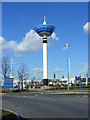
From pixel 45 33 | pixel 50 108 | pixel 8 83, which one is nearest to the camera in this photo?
pixel 50 108

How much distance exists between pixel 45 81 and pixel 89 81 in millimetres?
13478

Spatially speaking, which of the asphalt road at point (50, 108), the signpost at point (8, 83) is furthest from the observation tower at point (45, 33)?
the asphalt road at point (50, 108)

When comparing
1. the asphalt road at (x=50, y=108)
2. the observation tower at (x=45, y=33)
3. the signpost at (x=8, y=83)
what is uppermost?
the observation tower at (x=45, y=33)

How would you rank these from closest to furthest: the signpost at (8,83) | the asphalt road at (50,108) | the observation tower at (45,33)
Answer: the asphalt road at (50,108) → the signpost at (8,83) → the observation tower at (45,33)

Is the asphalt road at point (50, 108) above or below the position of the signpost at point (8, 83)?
below

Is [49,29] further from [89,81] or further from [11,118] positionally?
[11,118]

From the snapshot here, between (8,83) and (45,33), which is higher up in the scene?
(45,33)

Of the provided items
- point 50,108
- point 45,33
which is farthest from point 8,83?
point 45,33

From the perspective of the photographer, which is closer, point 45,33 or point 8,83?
point 8,83

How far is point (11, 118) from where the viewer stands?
34.3 feet

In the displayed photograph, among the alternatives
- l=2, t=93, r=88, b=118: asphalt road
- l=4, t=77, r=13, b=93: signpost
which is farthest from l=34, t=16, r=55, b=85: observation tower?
l=2, t=93, r=88, b=118: asphalt road

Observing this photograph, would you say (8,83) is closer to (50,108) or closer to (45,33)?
(50,108)

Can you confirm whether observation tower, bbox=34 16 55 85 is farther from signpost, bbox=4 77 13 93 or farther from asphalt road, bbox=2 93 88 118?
asphalt road, bbox=2 93 88 118

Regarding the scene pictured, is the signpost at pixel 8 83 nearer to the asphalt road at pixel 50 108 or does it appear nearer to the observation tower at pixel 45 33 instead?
the asphalt road at pixel 50 108
